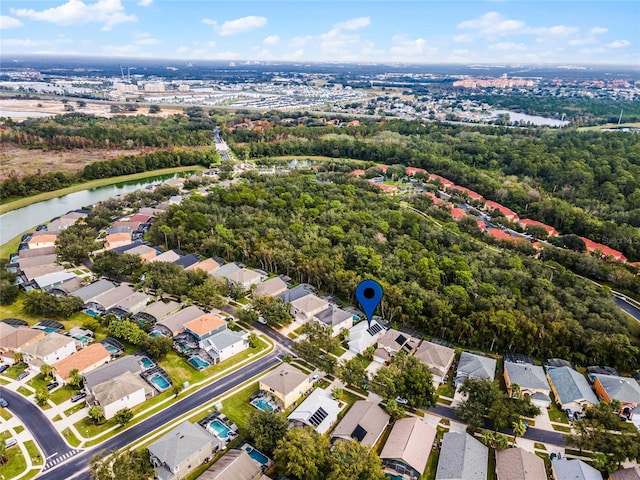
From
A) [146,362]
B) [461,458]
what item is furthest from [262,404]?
[461,458]

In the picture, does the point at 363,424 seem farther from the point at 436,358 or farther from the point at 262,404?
the point at 436,358

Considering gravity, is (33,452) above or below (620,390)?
below

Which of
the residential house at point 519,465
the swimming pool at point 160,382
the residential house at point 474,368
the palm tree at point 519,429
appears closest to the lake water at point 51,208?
the swimming pool at point 160,382

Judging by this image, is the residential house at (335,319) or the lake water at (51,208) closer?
the residential house at (335,319)

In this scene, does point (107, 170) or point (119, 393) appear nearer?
point (119, 393)

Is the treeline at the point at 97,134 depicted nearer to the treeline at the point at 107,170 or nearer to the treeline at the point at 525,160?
the treeline at the point at 107,170

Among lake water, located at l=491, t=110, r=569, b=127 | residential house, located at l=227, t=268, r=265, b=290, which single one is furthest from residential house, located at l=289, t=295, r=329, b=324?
lake water, located at l=491, t=110, r=569, b=127

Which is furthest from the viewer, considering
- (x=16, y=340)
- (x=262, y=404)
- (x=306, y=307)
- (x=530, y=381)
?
(x=306, y=307)
